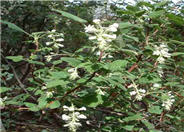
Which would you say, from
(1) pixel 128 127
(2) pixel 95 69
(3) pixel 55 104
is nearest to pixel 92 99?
(3) pixel 55 104

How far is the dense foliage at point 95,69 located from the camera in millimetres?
1631

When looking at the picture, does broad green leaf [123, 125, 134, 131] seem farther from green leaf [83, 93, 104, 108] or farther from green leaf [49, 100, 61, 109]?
green leaf [49, 100, 61, 109]

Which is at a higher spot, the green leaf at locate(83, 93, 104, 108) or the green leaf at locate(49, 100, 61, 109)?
the green leaf at locate(83, 93, 104, 108)

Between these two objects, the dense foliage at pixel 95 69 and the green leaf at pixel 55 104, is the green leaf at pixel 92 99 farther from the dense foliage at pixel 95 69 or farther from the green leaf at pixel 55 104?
the green leaf at pixel 55 104

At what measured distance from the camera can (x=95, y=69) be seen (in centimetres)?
137

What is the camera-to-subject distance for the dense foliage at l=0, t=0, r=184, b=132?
64.2 inches

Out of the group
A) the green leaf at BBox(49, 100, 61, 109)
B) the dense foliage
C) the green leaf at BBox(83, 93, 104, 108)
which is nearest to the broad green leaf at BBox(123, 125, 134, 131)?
the dense foliage

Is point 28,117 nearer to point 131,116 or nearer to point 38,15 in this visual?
point 38,15

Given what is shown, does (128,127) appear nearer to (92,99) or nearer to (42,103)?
(92,99)

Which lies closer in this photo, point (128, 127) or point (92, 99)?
point (92, 99)

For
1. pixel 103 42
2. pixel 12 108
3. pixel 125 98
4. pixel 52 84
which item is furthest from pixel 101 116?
pixel 103 42

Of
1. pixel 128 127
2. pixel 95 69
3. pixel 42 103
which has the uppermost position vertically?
pixel 95 69

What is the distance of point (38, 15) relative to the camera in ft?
14.1

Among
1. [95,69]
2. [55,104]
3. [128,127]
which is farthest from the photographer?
[128,127]
